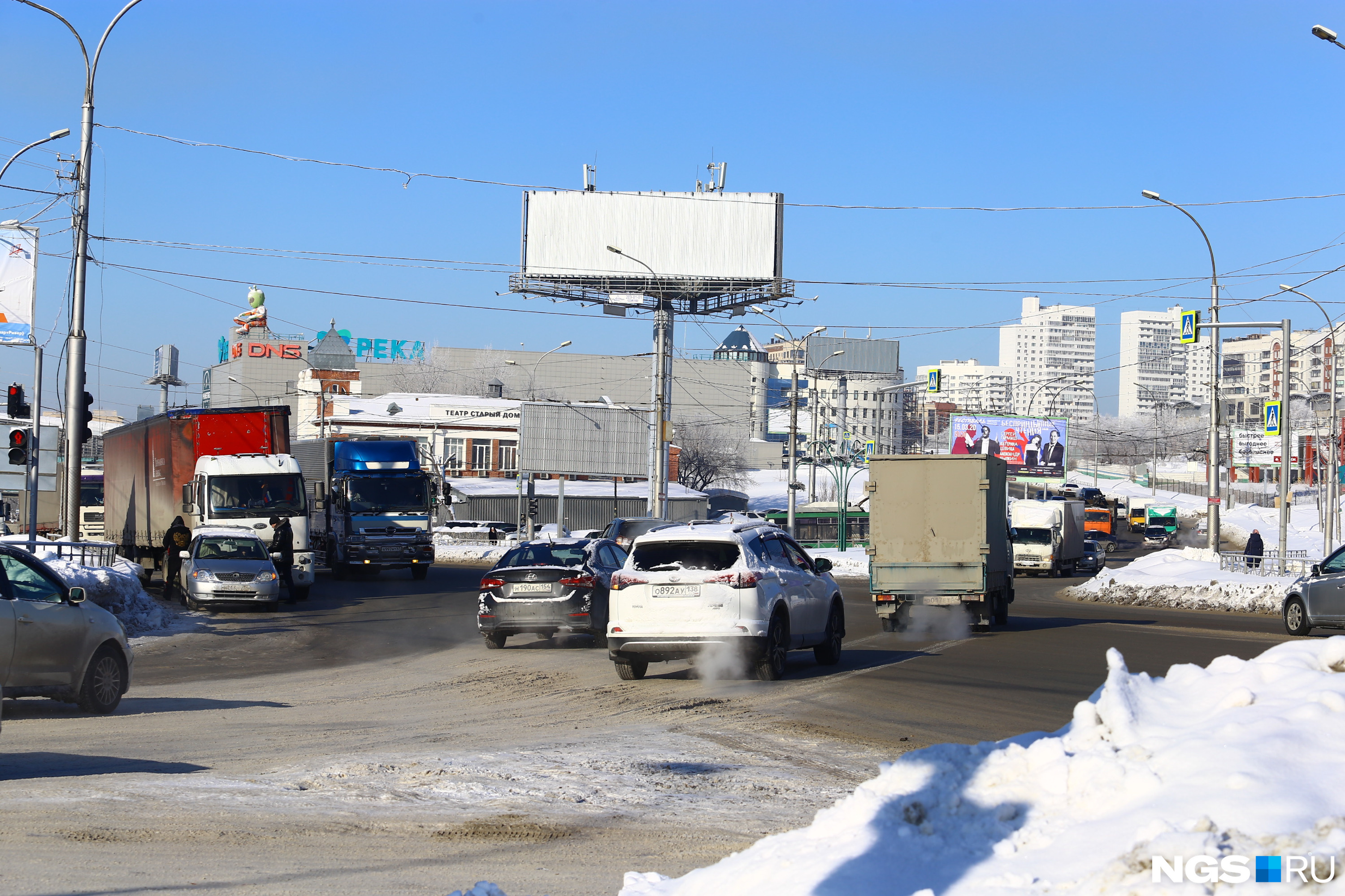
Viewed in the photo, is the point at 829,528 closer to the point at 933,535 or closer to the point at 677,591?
the point at 933,535

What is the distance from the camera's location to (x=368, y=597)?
31797 millimetres

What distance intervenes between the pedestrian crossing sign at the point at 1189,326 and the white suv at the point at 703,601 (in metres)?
24.0

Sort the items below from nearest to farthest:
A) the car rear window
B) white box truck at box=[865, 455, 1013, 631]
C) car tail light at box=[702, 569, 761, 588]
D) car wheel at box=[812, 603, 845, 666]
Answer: car tail light at box=[702, 569, 761, 588] → the car rear window → car wheel at box=[812, 603, 845, 666] → white box truck at box=[865, 455, 1013, 631]

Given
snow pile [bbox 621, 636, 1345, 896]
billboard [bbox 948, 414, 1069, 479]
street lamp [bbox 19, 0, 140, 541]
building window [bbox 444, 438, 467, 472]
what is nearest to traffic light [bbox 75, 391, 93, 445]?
street lamp [bbox 19, 0, 140, 541]

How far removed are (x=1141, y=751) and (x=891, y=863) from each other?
3.67 ft

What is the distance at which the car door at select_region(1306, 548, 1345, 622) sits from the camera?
69.5 ft

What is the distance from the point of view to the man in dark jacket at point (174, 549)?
30.0 meters

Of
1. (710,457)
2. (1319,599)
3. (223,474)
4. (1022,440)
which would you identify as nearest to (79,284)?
(223,474)

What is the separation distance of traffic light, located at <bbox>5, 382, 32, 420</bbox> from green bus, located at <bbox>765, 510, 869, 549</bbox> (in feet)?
133

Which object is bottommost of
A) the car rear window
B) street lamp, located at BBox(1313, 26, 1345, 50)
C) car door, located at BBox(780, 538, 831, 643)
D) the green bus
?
the green bus

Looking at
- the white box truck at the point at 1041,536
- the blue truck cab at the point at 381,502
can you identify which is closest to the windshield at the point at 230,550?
the blue truck cab at the point at 381,502

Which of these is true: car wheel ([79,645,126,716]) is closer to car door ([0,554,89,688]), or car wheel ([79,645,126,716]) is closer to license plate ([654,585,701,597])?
car door ([0,554,89,688])

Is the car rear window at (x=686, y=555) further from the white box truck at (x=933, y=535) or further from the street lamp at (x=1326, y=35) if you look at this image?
the street lamp at (x=1326, y=35)

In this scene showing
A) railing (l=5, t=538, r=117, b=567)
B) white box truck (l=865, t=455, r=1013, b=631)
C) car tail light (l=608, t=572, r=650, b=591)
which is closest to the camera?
car tail light (l=608, t=572, r=650, b=591)
